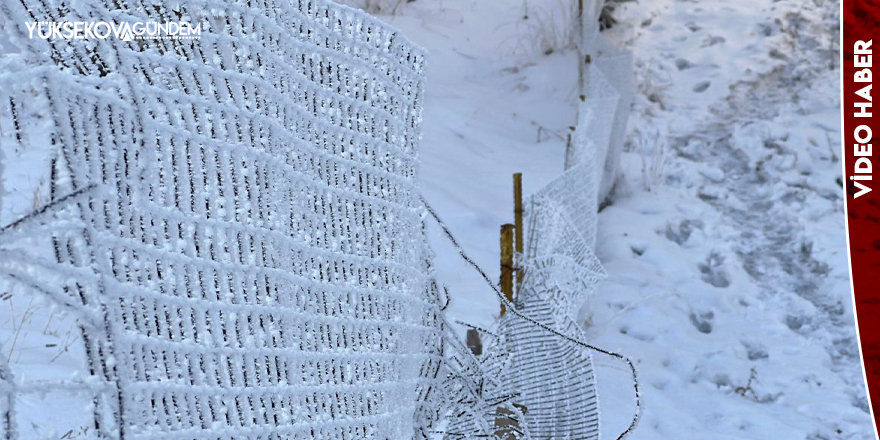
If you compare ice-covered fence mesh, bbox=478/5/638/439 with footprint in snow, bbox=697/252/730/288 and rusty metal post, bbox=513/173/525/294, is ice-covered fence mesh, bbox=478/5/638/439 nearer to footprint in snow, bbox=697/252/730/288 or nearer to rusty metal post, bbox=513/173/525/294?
rusty metal post, bbox=513/173/525/294

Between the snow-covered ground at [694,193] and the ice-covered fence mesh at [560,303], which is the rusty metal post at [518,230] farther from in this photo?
the snow-covered ground at [694,193]

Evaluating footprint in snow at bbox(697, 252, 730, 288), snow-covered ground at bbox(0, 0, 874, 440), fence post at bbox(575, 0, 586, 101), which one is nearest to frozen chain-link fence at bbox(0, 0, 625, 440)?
snow-covered ground at bbox(0, 0, 874, 440)

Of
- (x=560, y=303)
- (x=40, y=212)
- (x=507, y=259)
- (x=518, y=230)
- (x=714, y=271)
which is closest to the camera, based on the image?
(x=40, y=212)

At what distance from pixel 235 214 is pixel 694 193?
13.3 feet

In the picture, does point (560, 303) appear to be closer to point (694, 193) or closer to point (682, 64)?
point (694, 193)

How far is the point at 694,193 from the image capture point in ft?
15.0

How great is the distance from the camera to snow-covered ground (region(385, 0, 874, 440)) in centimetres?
277

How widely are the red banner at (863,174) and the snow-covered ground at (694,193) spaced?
0.21ft

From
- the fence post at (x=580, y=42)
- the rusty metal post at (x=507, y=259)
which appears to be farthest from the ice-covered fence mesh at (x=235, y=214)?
the fence post at (x=580, y=42)

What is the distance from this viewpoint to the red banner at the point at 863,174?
127 inches

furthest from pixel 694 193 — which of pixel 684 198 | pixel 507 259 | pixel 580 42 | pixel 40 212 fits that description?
pixel 40 212

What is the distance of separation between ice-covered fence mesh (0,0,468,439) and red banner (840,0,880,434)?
2.20 m

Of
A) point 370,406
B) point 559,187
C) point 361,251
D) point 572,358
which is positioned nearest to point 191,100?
point 361,251

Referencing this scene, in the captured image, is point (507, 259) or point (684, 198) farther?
point (684, 198)
